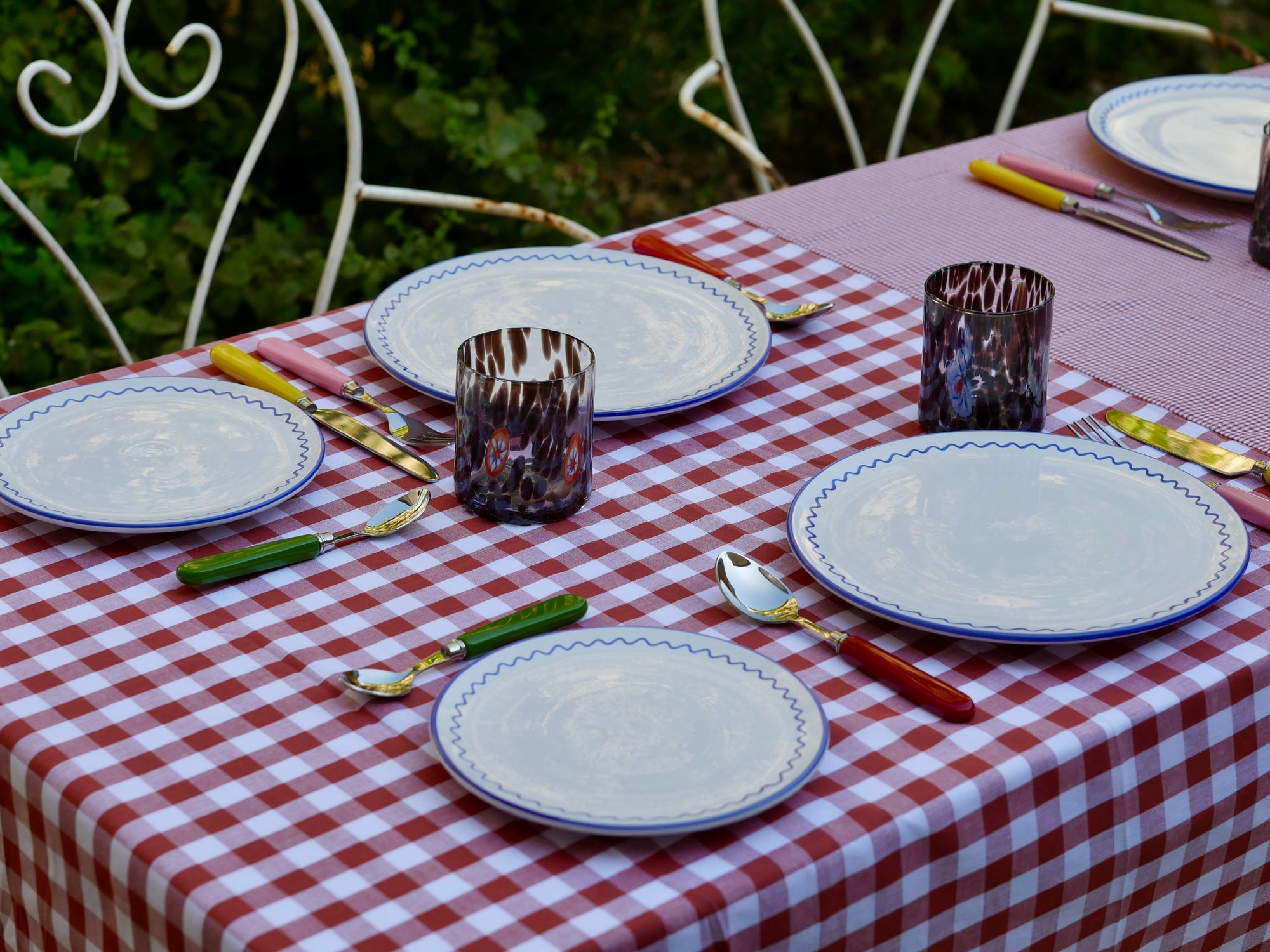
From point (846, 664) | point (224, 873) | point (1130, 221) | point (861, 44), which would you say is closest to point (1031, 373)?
point (846, 664)

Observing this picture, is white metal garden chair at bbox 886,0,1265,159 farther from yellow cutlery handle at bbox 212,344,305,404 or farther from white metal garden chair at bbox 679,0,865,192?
yellow cutlery handle at bbox 212,344,305,404

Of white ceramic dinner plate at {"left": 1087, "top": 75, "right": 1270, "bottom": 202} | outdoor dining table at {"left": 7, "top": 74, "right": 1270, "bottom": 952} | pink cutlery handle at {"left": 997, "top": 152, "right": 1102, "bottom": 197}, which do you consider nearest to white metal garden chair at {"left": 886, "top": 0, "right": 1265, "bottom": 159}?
white ceramic dinner plate at {"left": 1087, "top": 75, "right": 1270, "bottom": 202}

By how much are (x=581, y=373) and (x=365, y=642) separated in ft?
0.78

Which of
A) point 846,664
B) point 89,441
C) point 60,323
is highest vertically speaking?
point 89,441

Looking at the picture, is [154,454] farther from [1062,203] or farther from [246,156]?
[1062,203]

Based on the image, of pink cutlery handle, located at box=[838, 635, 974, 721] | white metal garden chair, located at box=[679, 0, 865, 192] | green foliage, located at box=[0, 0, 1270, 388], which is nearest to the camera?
pink cutlery handle, located at box=[838, 635, 974, 721]

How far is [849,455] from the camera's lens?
3.75ft

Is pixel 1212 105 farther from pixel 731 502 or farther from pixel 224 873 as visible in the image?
pixel 224 873

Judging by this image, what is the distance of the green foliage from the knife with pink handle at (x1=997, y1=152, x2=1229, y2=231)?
129 centimetres

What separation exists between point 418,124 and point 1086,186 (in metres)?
1.58

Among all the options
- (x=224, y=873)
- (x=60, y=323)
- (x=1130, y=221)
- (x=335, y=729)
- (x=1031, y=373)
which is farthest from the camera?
(x=60, y=323)

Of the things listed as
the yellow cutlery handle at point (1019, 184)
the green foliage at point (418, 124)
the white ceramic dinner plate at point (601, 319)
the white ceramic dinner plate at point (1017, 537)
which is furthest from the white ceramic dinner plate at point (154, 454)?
the green foliage at point (418, 124)

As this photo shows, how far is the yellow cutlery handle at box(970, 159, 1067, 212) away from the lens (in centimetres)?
159

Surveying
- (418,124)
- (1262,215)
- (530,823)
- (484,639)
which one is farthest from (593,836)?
(418,124)
